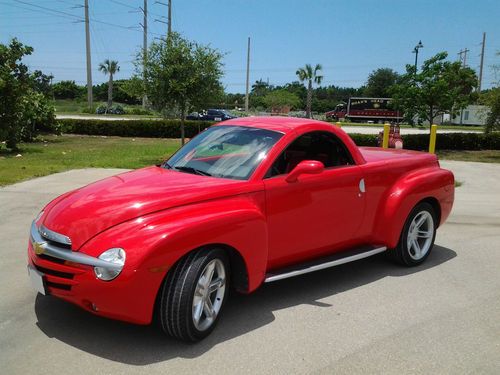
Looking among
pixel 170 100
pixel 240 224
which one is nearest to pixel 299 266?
pixel 240 224

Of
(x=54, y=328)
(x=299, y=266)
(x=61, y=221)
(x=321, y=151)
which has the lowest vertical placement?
(x=54, y=328)

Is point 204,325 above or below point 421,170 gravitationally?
below

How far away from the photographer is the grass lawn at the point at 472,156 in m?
18.9

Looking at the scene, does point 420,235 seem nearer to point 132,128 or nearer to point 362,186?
point 362,186

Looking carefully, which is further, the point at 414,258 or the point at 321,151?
the point at 414,258

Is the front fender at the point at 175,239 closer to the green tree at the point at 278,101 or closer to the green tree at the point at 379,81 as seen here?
the green tree at the point at 278,101

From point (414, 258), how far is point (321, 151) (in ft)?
5.72

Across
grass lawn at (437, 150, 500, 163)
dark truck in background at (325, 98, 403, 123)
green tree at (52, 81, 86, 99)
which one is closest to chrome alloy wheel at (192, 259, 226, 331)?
grass lawn at (437, 150, 500, 163)

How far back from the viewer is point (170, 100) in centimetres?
1530

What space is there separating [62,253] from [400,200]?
3.38 metres

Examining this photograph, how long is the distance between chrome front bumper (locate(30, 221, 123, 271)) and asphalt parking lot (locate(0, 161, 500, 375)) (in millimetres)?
674

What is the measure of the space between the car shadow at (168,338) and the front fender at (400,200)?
479 millimetres

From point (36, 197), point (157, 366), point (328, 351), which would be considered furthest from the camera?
point (36, 197)

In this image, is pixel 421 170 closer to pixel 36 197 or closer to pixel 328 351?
pixel 328 351
